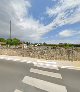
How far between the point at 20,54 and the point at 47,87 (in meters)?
19.8

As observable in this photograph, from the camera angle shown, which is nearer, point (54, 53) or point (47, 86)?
point (47, 86)

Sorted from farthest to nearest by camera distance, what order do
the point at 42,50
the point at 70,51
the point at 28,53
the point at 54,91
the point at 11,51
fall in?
the point at 11,51, the point at 28,53, the point at 42,50, the point at 70,51, the point at 54,91

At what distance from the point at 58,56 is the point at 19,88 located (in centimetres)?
1414

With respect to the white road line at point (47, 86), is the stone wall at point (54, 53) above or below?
above

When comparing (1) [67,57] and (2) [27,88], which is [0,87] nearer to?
(2) [27,88]

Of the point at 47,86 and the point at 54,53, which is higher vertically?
the point at 54,53

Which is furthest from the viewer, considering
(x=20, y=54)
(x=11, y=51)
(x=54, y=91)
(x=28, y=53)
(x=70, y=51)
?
(x=11, y=51)

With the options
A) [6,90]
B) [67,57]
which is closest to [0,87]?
[6,90]

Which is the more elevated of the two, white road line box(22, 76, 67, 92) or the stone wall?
the stone wall

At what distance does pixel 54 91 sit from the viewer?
23.4 feet

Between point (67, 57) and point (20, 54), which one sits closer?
point (67, 57)

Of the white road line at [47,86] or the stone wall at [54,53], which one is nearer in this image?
the white road line at [47,86]

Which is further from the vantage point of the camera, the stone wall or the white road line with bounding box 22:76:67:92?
the stone wall

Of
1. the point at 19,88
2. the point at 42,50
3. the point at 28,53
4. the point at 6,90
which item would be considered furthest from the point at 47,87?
the point at 28,53
